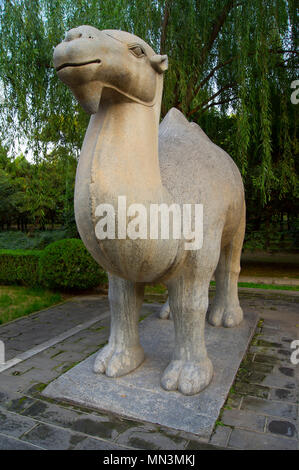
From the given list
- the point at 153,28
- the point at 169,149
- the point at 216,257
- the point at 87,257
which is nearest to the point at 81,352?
the point at 216,257

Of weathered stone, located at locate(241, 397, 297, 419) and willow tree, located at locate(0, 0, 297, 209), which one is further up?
willow tree, located at locate(0, 0, 297, 209)

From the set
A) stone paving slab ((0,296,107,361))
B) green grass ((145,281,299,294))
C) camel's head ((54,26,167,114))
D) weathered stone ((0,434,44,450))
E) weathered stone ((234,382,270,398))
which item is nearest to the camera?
camel's head ((54,26,167,114))

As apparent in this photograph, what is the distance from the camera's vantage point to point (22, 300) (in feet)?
20.5

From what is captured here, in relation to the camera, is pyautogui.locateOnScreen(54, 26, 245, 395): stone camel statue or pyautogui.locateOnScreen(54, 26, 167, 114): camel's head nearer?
pyautogui.locateOnScreen(54, 26, 167, 114): camel's head

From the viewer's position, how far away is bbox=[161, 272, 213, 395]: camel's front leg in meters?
2.53

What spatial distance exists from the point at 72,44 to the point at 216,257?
1657 millimetres

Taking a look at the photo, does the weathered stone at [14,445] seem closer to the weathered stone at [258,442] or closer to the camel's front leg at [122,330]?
the camel's front leg at [122,330]

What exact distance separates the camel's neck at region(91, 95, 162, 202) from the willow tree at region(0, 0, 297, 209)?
3098mm

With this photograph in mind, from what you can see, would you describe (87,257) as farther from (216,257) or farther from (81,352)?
(216,257)

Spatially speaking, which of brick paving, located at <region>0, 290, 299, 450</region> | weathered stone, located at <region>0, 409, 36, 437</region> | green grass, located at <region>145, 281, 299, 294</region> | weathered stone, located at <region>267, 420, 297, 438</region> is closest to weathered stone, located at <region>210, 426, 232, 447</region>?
brick paving, located at <region>0, 290, 299, 450</region>

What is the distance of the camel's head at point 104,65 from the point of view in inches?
68.6

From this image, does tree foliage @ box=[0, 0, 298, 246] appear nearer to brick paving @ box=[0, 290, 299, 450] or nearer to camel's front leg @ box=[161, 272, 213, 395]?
brick paving @ box=[0, 290, 299, 450]

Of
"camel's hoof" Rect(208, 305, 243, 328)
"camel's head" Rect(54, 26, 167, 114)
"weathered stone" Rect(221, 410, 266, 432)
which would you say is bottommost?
"weathered stone" Rect(221, 410, 266, 432)
